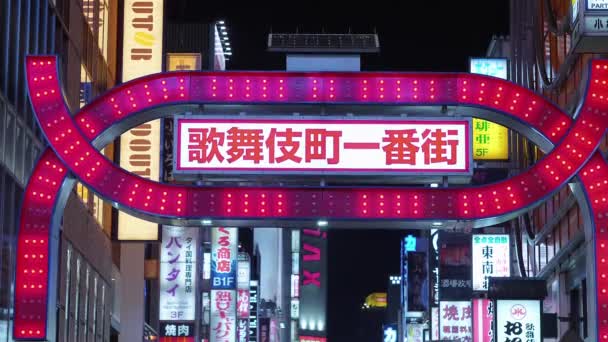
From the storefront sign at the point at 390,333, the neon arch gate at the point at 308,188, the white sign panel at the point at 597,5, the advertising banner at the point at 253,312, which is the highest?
the white sign panel at the point at 597,5

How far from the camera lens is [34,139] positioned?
26234 millimetres

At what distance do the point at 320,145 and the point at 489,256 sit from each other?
2169cm

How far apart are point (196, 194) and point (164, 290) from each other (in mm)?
36366

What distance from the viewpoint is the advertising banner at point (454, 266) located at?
140 ft

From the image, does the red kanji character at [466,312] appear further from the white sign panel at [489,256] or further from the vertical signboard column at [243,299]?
the vertical signboard column at [243,299]

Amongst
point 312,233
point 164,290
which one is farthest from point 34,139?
point 312,233

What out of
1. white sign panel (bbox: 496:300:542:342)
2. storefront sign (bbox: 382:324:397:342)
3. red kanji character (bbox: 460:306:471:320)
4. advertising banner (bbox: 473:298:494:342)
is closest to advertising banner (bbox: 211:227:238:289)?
red kanji character (bbox: 460:306:471:320)

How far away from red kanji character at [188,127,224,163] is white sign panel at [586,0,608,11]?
616 cm

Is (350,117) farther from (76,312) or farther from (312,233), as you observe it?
(312,233)

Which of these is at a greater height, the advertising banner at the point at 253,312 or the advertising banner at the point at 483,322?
the advertising banner at the point at 483,322

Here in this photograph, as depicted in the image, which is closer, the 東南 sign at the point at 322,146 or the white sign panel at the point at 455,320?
the 東南 sign at the point at 322,146

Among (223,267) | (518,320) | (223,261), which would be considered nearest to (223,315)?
(223,267)

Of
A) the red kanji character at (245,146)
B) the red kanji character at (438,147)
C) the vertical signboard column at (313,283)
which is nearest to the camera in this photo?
the red kanji character at (438,147)

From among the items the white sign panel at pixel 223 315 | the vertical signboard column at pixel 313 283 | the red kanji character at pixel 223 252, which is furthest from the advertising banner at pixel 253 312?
the red kanji character at pixel 223 252
